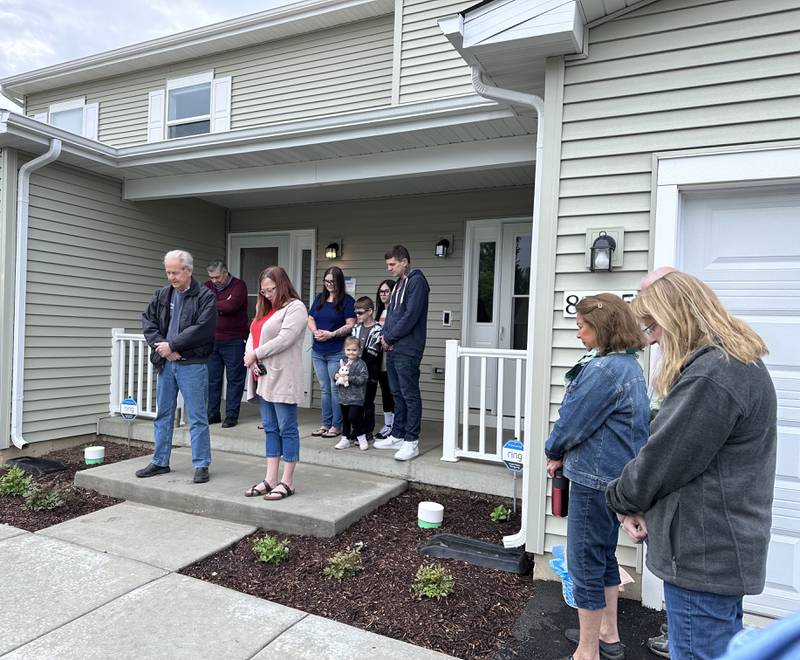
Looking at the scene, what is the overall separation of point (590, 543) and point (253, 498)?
234cm

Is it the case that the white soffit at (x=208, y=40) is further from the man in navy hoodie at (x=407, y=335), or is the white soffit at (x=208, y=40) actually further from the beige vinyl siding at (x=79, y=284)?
the man in navy hoodie at (x=407, y=335)

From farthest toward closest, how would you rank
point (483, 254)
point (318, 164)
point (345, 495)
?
point (483, 254), point (318, 164), point (345, 495)

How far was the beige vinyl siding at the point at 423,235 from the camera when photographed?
568 cm

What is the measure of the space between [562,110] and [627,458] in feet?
6.22

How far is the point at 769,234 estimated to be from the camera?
8.41 feet

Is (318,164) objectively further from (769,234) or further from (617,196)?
(769,234)

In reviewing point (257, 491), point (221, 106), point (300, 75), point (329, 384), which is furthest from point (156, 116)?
point (257, 491)

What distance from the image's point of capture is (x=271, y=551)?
115 inches

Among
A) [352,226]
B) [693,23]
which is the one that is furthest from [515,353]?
[352,226]

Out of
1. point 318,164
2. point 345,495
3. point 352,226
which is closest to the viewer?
point 345,495

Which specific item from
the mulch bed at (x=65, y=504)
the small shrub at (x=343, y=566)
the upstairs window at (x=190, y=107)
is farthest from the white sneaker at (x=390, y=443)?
the upstairs window at (x=190, y=107)

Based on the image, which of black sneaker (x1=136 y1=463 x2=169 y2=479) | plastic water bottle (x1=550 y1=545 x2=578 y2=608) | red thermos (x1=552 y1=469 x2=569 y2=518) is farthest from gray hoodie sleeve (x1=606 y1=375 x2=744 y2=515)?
black sneaker (x1=136 y1=463 x2=169 y2=479)

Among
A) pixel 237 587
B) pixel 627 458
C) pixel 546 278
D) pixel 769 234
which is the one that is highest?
pixel 769 234

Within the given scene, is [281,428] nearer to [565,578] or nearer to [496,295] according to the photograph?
[565,578]
